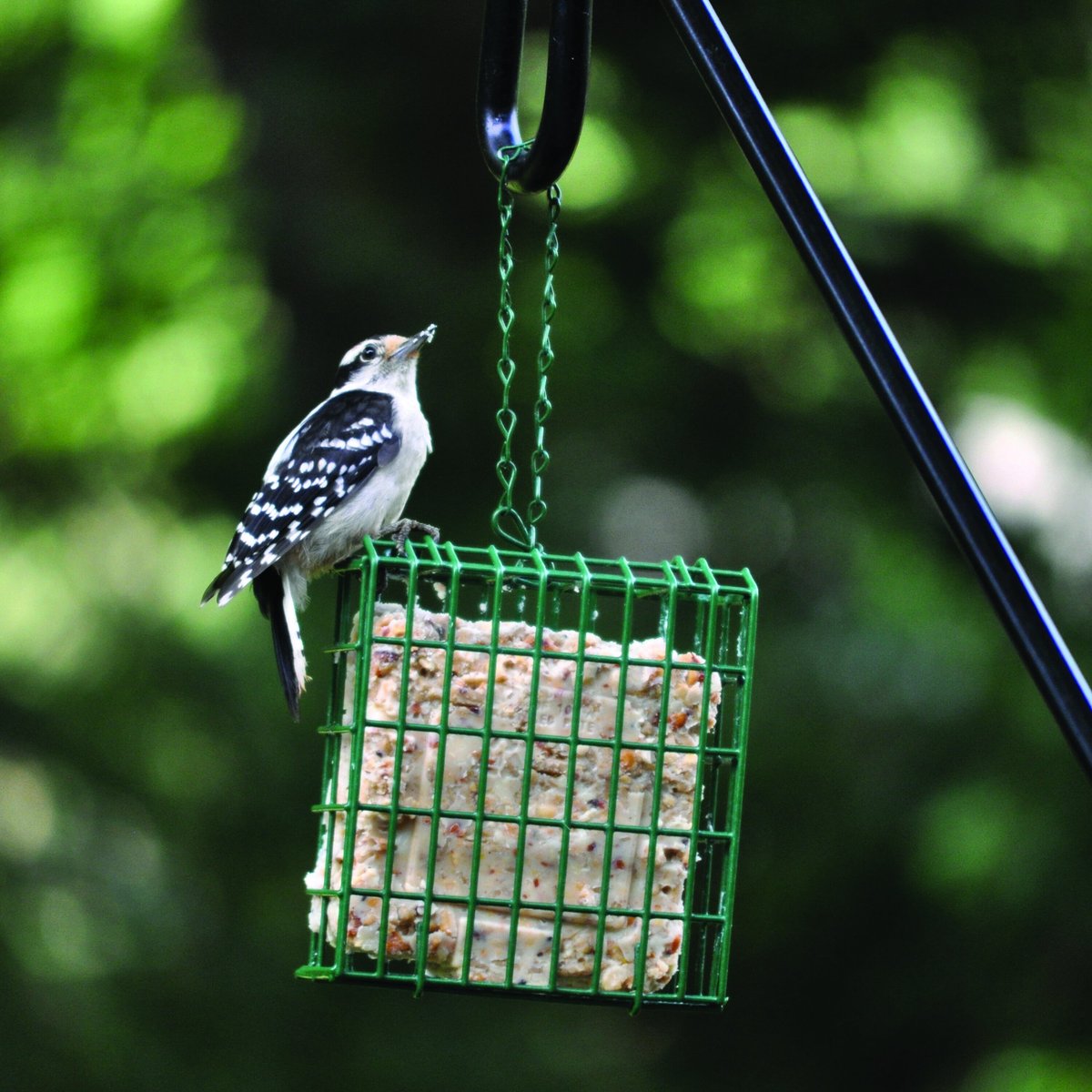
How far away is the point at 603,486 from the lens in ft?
21.2

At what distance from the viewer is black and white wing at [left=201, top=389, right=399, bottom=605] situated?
4031 mm

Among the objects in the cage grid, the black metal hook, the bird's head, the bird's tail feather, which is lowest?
the cage grid

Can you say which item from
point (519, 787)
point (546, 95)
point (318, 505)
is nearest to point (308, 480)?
point (318, 505)

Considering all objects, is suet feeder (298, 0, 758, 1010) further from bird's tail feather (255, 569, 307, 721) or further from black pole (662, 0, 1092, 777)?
bird's tail feather (255, 569, 307, 721)

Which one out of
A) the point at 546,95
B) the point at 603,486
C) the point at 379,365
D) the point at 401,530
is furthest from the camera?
the point at 603,486

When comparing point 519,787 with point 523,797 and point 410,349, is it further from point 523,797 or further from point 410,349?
point 410,349

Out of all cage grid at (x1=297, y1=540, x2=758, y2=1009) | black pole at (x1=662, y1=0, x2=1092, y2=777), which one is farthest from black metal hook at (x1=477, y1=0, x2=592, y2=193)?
cage grid at (x1=297, y1=540, x2=758, y2=1009)

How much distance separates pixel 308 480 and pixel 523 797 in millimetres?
1510

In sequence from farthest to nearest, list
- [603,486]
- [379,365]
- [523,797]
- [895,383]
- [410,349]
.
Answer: [603,486] → [379,365] → [410,349] → [523,797] → [895,383]

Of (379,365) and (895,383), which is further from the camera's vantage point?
(379,365)

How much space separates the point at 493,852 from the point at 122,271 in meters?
4.03

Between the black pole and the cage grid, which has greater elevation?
the black pole

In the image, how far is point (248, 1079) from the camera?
241 inches

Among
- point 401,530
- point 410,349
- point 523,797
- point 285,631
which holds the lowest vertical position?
point 523,797
